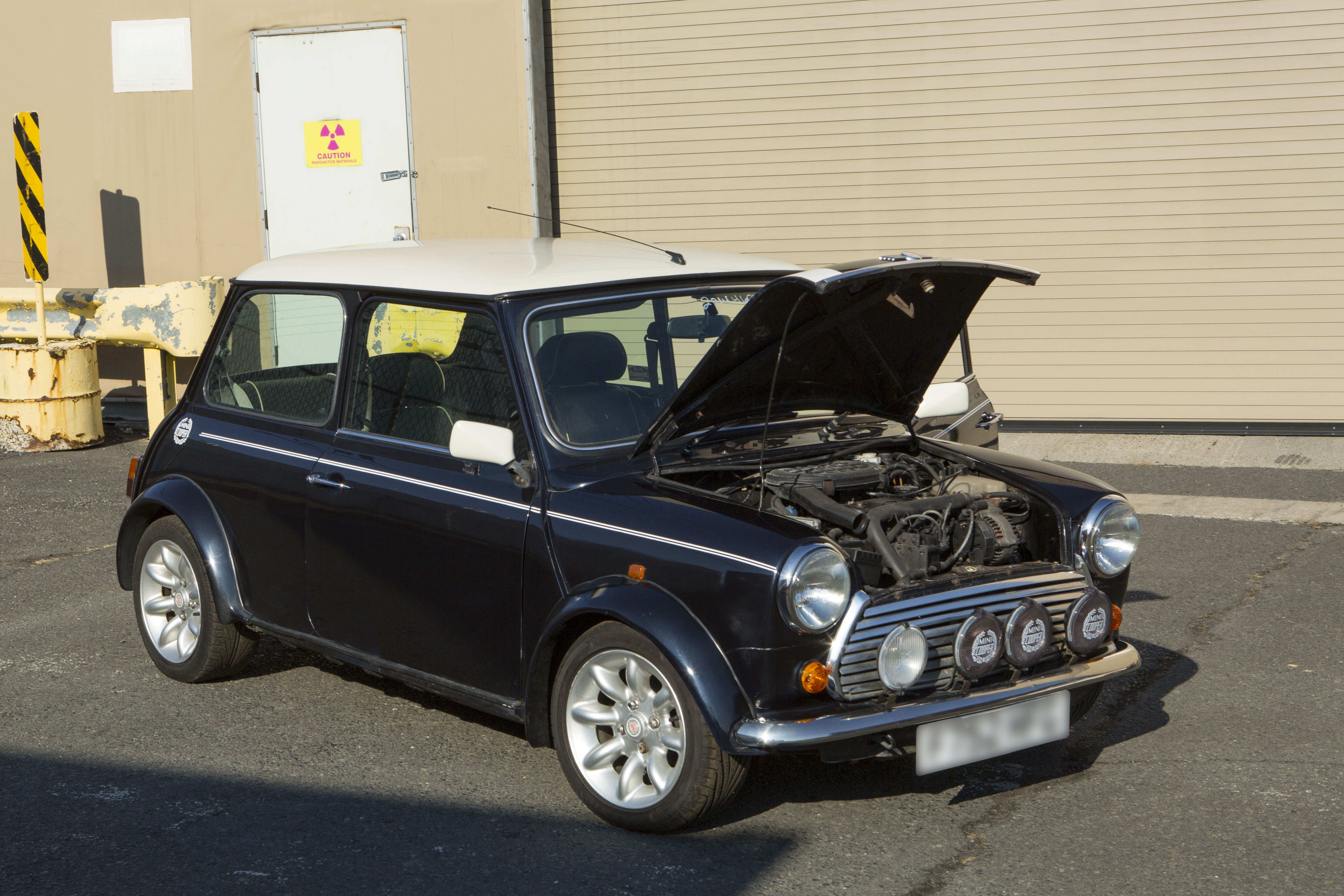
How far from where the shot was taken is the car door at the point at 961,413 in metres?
4.80

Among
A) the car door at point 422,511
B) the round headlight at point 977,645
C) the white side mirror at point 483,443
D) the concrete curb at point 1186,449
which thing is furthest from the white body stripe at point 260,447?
the concrete curb at point 1186,449

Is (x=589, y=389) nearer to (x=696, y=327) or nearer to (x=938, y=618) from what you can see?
(x=696, y=327)

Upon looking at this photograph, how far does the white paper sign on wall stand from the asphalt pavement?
7738mm

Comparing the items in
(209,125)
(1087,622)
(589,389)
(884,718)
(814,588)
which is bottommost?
(884,718)

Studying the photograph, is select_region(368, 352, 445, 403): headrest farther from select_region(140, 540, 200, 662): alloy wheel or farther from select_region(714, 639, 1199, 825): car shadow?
select_region(714, 639, 1199, 825): car shadow

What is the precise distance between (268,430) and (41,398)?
6.66 m

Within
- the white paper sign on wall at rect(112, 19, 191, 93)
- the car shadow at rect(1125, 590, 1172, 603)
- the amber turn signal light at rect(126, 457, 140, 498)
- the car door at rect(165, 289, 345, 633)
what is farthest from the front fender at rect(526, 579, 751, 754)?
the white paper sign on wall at rect(112, 19, 191, 93)

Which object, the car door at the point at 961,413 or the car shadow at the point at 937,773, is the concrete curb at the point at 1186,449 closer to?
the car door at the point at 961,413

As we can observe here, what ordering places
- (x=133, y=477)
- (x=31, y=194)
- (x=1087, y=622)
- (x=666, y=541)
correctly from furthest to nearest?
(x=31, y=194) → (x=133, y=477) → (x=1087, y=622) → (x=666, y=541)

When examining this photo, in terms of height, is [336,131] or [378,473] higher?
[336,131]

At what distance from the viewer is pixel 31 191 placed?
11.6 metres

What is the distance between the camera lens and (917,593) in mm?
3717

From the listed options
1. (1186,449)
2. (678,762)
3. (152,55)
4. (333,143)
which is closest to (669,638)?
(678,762)

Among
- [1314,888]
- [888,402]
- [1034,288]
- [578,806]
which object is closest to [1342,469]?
[1034,288]
